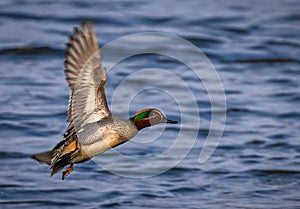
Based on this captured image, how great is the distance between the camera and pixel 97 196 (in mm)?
8125

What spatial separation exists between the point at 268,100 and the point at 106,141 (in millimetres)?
5291

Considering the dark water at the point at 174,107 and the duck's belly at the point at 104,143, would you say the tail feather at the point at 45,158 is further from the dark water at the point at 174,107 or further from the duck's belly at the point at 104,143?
the dark water at the point at 174,107

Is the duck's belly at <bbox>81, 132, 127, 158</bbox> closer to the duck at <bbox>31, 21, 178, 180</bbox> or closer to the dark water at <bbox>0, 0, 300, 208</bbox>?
the duck at <bbox>31, 21, 178, 180</bbox>

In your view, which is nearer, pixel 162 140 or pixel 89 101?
pixel 89 101

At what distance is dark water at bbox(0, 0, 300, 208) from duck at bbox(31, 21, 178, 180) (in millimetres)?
1875

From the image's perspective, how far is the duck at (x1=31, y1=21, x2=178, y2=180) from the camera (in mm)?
6043

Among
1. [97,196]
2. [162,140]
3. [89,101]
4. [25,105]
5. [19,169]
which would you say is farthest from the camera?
[25,105]

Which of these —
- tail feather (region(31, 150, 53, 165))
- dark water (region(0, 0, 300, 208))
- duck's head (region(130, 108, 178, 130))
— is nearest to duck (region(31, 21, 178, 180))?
duck's head (region(130, 108, 178, 130))

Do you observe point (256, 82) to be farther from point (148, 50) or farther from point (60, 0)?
point (60, 0)

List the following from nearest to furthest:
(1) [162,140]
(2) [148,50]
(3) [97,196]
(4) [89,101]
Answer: (4) [89,101]
(3) [97,196]
(1) [162,140]
(2) [148,50]

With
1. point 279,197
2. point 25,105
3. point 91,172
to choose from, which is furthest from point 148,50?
point 279,197

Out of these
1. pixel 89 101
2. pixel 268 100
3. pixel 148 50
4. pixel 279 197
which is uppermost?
pixel 148 50

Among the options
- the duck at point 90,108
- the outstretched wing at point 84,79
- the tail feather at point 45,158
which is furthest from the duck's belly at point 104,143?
the tail feather at point 45,158

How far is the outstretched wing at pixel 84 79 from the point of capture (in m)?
6.03
